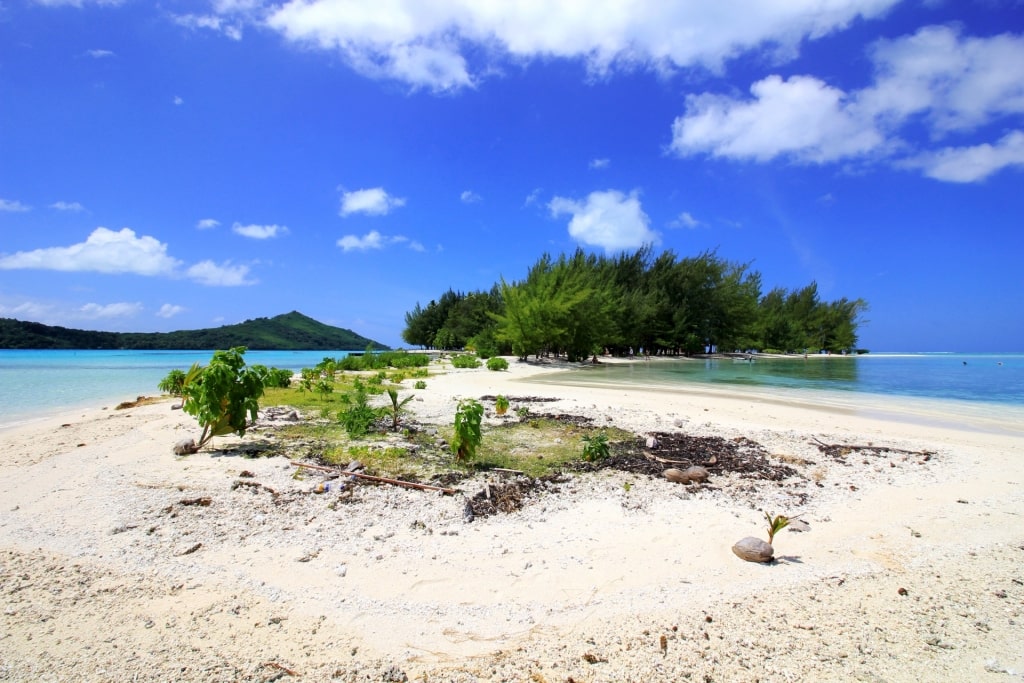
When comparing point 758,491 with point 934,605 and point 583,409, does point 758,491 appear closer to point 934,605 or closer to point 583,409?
point 934,605

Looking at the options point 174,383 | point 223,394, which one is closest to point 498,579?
point 223,394

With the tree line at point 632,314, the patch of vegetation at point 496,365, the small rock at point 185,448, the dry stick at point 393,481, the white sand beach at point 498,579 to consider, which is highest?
the tree line at point 632,314

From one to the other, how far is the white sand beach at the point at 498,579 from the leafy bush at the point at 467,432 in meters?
0.70

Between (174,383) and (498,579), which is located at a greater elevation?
(174,383)

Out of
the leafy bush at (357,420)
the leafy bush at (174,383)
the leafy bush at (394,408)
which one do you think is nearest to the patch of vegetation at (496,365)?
the leafy bush at (174,383)

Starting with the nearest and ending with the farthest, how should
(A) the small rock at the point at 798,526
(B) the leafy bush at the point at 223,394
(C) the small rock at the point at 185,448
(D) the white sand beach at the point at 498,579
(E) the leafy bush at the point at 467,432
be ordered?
(D) the white sand beach at the point at 498,579 < (A) the small rock at the point at 798,526 < (E) the leafy bush at the point at 467,432 < (C) the small rock at the point at 185,448 < (B) the leafy bush at the point at 223,394

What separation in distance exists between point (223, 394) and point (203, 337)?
386ft

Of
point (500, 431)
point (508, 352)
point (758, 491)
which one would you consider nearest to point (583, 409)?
point (500, 431)

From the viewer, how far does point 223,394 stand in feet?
22.0

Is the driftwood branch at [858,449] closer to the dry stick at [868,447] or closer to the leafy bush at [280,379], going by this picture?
the dry stick at [868,447]

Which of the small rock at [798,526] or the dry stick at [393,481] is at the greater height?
the dry stick at [393,481]

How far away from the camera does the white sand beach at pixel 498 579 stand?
2664mm

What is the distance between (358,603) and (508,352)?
1670 inches

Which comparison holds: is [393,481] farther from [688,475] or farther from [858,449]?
[858,449]
